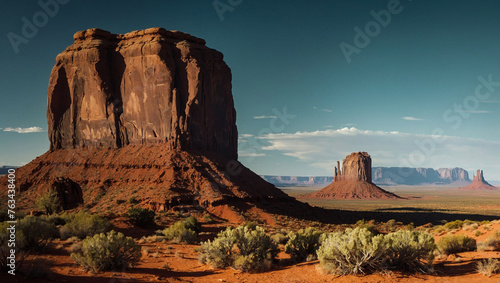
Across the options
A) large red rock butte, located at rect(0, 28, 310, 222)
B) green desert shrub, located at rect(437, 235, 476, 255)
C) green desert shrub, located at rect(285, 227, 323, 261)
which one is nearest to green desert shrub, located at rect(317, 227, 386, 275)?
green desert shrub, located at rect(285, 227, 323, 261)

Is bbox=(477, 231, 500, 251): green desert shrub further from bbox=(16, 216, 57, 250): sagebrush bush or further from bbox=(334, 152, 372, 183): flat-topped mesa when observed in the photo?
bbox=(334, 152, 372, 183): flat-topped mesa

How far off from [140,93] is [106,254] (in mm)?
40647

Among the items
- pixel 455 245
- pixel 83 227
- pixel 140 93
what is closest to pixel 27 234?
pixel 83 227

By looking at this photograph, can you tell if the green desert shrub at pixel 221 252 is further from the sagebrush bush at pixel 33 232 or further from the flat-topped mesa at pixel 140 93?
the flat-topped mesa at pixel 140 93

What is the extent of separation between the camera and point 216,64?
53.0 metres

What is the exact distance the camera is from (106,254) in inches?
476

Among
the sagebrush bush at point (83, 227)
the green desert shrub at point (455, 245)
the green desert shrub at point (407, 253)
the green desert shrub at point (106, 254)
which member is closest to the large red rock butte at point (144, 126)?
the sagebrush bush at point (83, 227)

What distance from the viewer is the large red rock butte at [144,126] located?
4191cm

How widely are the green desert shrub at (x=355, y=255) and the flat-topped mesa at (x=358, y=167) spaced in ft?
406

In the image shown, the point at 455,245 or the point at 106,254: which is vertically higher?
the point at 106,254

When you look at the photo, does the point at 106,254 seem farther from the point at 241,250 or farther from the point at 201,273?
the point at 241,250

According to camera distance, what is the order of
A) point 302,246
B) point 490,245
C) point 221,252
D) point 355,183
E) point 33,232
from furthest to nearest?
point 355,183, point 302,246, point 490,245, point 33,232, point 221,252

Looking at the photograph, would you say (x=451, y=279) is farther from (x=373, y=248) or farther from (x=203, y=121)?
(x=203, y=121)

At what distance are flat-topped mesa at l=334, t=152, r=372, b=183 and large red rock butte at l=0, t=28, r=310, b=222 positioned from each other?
3364 inches
